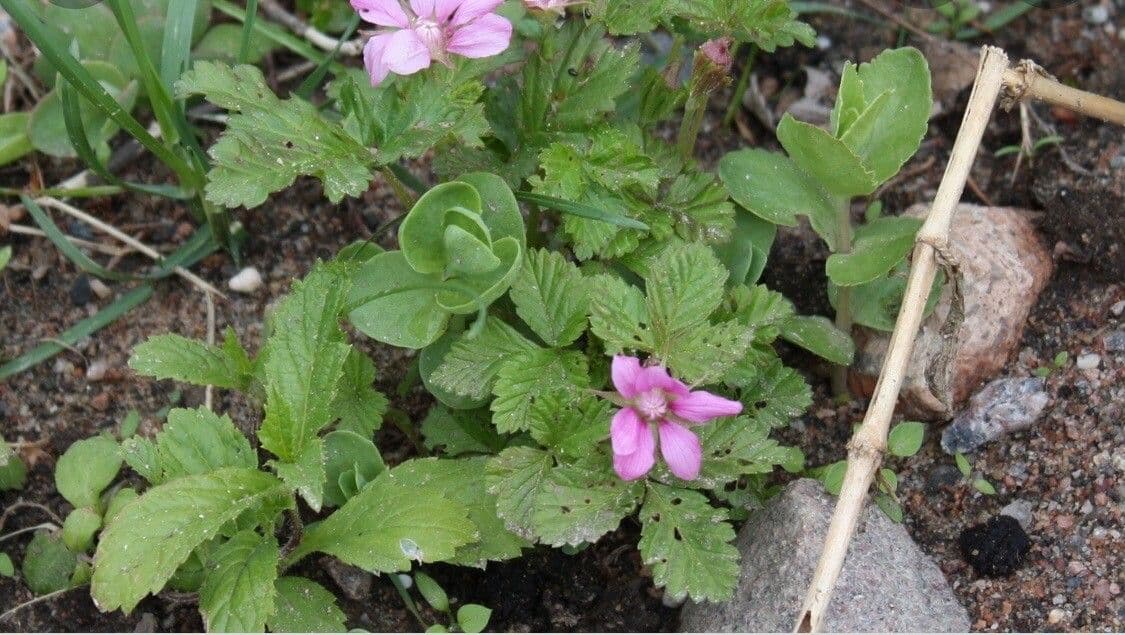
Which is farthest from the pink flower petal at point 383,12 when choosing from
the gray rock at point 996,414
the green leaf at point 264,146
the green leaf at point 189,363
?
the gray rock at point 996,414

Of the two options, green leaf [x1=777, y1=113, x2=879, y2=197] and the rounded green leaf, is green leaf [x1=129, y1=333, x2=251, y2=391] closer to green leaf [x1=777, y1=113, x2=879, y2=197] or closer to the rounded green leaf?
the rounded green leaf

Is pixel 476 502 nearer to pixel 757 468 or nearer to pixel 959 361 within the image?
pixel 757 468

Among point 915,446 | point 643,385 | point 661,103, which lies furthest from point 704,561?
point 661,103

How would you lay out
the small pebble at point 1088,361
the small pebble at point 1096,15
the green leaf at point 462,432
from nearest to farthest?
the green leaf at point 462,432, the small pebble at point 1088,361, the small pebble at point 1096,15

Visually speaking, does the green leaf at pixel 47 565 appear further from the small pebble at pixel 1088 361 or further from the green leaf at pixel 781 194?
the small pebble at pixel 1088 361

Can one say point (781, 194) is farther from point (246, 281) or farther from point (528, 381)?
point (246, 281)

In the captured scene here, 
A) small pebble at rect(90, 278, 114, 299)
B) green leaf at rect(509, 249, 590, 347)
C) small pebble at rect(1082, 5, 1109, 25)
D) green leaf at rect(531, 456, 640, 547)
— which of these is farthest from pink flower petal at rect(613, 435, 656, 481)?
small pebble at rect(1082, 5, 1109, 25)

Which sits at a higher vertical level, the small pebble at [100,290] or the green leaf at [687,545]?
the green leaf at [687,545]
